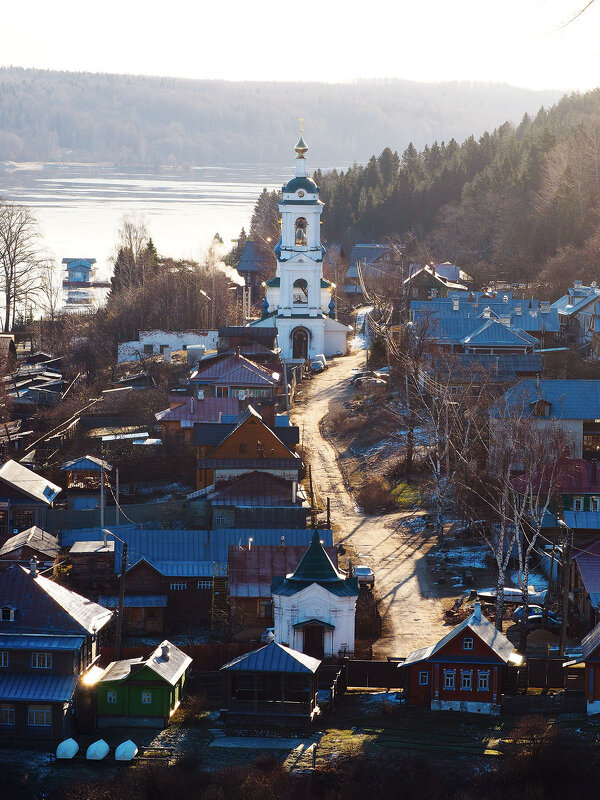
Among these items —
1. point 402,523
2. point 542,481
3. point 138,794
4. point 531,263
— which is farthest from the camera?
point 531,263

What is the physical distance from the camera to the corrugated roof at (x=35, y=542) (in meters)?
30.5

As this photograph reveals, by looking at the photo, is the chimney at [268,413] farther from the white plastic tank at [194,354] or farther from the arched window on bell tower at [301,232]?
the arched window on bell tower at [301,232]

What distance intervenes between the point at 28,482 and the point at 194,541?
6.87 meters

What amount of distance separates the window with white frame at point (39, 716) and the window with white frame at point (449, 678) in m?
6.96

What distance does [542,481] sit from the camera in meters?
29.0

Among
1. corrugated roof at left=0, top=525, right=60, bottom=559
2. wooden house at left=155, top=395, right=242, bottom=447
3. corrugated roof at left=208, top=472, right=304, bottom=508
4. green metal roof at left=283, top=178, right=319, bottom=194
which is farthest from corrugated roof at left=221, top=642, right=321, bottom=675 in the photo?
green metal roof at left=283, top=178, right=319, bottom=194

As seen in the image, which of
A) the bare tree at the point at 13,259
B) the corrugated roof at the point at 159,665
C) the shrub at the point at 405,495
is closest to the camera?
the corrugated roof at the point at 159,665

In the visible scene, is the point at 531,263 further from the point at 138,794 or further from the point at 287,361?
the point at 138,794

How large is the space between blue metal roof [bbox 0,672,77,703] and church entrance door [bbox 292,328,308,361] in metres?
32.2

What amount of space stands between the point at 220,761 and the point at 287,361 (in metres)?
31.7

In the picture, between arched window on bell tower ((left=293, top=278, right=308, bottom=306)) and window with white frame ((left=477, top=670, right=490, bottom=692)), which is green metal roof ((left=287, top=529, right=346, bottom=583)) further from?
arched window on bell tower ((left=293, top=278, right=308, bottom=306))

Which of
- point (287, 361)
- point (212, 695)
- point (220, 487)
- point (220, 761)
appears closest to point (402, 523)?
point (220, 487)

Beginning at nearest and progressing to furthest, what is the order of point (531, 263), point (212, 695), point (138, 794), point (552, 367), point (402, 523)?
point (138, 794) < point (212, 695) < point (402, 523) < point (552, 367) < point (531, 263)

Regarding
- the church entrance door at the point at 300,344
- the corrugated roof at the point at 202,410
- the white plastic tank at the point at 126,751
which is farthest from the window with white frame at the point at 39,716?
the church entrance door at the point at 300,344
